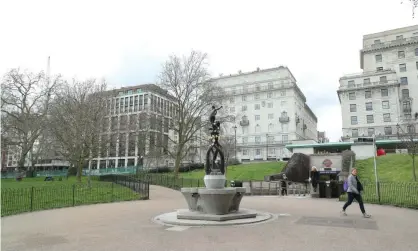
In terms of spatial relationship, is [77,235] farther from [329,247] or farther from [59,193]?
[59,193]

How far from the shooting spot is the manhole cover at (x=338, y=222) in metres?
9.40

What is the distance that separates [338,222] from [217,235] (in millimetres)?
4230

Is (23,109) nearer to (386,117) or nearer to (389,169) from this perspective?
(389,169)

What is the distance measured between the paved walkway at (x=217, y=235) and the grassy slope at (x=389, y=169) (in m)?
18.1

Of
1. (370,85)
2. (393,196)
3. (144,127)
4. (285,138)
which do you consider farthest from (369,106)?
(393,196)

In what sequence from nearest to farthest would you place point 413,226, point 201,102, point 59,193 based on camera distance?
point 413,226 → point 59,193 → point 201,102

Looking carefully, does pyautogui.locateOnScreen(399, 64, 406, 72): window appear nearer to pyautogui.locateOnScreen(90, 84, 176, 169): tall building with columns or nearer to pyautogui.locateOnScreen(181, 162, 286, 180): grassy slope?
pyautogui.locateOnScreen(181, 162, 286, 180): grassy slope

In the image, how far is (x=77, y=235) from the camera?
8.55 m

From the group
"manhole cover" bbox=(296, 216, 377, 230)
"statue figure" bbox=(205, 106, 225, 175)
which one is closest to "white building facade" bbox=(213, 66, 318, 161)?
"statue figure" bbox=(205, 106, 225, 175)

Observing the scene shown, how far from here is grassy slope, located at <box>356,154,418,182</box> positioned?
89.9 feet

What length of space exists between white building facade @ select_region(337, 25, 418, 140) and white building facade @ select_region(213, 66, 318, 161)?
13.6m

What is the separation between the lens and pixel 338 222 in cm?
1005

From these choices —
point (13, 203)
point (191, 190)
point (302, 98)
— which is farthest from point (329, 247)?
point (302, 98)

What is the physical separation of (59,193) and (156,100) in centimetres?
2121
